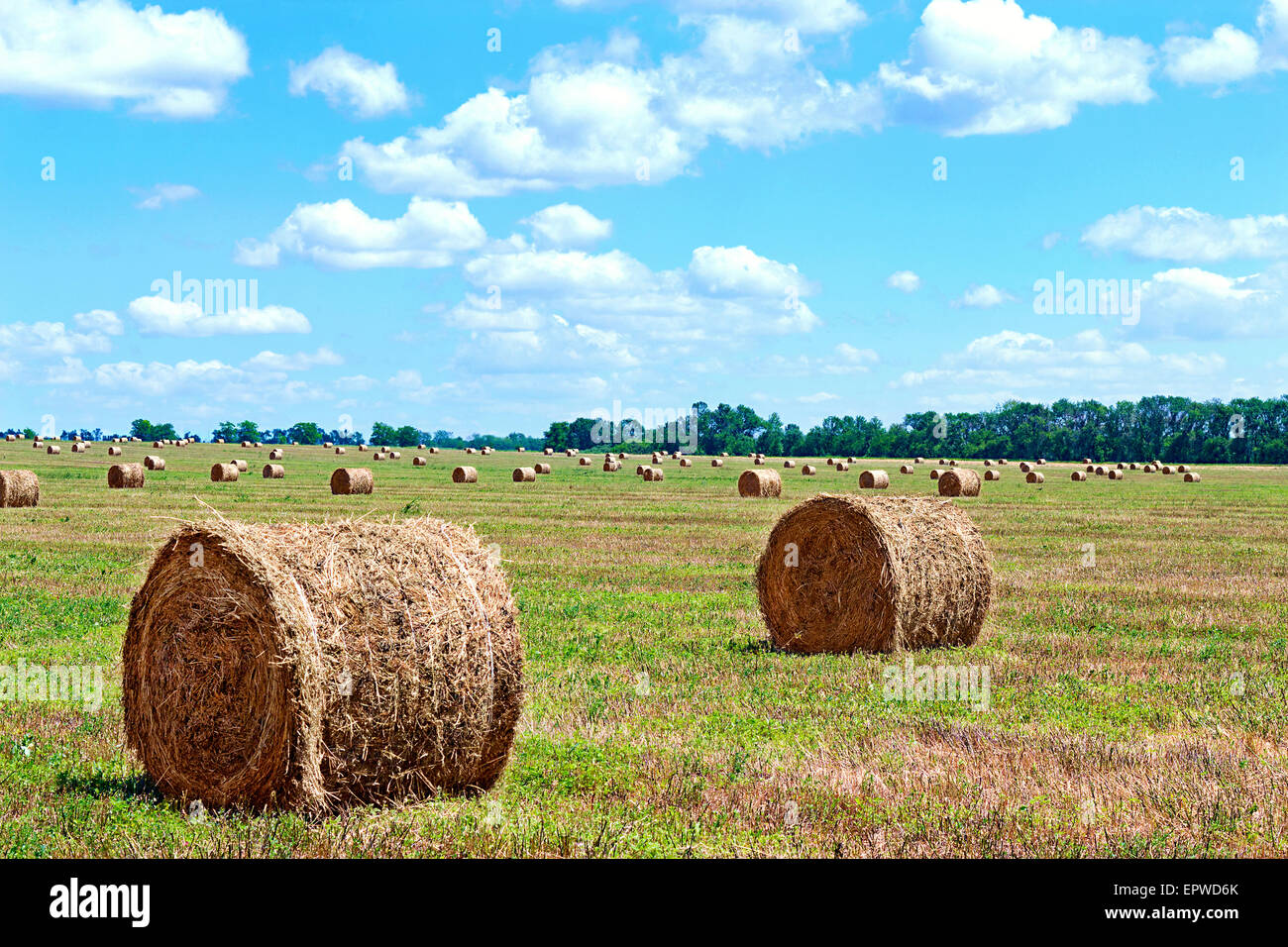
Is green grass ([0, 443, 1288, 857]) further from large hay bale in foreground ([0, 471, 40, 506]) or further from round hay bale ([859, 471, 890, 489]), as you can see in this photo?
round hay bale ([859, 471, 890, 489])

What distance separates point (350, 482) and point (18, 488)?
12537mm

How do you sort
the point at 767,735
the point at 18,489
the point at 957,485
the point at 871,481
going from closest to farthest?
1. the point at 767,735
2. the point at 18,489
3. the point at 957,485
4. the point at 871,481

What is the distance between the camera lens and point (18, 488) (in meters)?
37.4

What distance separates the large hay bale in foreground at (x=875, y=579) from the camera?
1552cm

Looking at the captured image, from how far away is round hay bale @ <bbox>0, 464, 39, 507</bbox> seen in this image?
121ft

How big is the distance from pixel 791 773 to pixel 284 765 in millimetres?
3733

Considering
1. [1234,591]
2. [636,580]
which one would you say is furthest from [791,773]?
[1234,591]

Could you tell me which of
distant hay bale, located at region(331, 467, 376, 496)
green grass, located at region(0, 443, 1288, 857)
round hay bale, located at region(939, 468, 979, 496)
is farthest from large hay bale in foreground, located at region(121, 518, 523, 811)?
round hay bale, located at region(939, 468, 979, 496)

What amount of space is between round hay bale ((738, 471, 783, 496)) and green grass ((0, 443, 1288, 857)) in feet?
78.5

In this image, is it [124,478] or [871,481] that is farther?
[871,481]

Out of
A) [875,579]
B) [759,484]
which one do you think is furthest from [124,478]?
[875,579]

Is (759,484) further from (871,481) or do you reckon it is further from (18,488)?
(18,488)

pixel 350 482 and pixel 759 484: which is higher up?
pixel 350 482

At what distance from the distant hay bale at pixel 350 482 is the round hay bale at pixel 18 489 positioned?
37.4 feet
